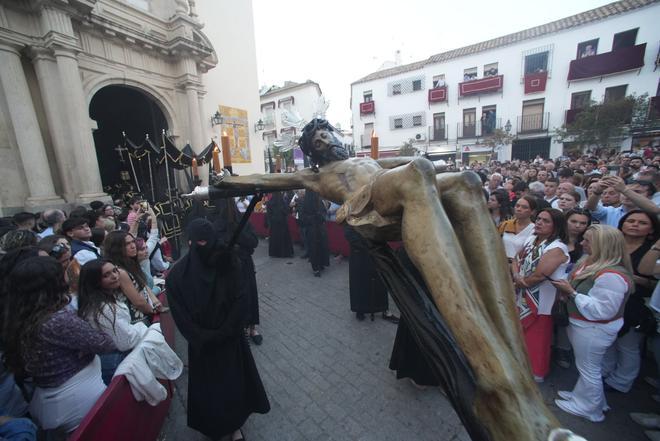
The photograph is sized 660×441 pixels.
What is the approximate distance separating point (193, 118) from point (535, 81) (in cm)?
2323

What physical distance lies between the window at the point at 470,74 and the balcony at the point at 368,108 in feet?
27.1

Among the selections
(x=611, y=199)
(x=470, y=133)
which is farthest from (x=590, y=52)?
(x=611, y=199)

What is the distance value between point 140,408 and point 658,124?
25.7 metres

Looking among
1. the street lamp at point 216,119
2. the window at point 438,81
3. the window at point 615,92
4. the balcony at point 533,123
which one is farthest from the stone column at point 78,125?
the window at point 615,92

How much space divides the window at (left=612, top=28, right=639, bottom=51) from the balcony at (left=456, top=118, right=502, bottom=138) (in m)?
7.18

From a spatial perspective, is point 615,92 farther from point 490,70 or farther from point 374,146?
point 374,146

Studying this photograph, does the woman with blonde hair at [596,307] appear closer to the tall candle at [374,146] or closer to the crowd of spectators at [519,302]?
the crowd of spectators at [519,302]

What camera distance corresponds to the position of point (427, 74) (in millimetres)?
24547

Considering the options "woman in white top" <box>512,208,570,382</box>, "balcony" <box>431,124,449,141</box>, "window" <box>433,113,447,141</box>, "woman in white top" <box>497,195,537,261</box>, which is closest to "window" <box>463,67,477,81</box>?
"window" <box>433,113,447,141</box>

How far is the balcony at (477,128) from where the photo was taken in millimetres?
22078

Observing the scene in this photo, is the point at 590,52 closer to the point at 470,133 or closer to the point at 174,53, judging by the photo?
the point at 470,133

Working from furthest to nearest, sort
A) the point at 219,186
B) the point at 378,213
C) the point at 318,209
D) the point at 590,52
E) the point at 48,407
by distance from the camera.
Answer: the point at 590,52 → the point at 318,209 → the point at 219,186 → the point at 48,407 → the point at 378,213

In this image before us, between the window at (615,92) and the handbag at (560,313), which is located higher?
the window at (615,92)

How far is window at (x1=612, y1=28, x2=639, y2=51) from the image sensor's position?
17.3m
